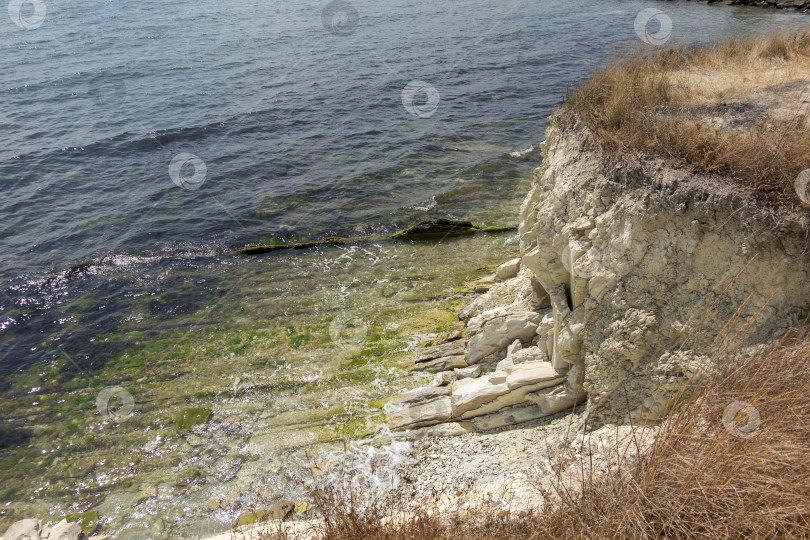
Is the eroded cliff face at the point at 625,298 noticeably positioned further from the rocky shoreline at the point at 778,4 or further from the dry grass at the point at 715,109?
the rocky shoreline at the point at 778,4

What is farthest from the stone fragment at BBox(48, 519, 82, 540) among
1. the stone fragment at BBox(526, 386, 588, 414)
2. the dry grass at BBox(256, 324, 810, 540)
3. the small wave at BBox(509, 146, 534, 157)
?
the small wave at BBox(509, 146, 534, 157)

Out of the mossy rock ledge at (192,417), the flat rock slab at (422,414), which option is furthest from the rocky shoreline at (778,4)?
the mossy rock ledge at (192,417)

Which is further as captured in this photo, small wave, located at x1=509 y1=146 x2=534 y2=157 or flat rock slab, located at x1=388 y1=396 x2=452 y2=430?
small wave, located at x1=509 y1=146 x2=534 y2=157

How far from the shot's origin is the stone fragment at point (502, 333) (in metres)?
8.23

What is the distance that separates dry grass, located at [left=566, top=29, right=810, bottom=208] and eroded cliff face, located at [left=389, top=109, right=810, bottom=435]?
31 cm

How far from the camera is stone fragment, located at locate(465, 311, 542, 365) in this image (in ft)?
27.0

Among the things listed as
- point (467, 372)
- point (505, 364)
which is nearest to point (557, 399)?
point (505, 364)

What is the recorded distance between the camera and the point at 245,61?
2908 centimetres

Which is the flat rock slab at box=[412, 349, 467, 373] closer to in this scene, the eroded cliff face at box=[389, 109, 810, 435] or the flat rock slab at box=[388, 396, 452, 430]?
the eroded cliff face at box=[389, 109, 810, 435]

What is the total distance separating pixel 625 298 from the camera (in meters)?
6.29

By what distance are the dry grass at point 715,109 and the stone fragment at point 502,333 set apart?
3.10 m

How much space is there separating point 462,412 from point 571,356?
6.43 ft

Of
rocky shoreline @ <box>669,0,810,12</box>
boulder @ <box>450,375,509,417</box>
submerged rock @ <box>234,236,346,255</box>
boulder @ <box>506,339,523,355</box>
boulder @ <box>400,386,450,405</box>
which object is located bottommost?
boulder @ <box>400,386,450,405</box>

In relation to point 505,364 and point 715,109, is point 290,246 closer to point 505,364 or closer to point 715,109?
point 505,364
